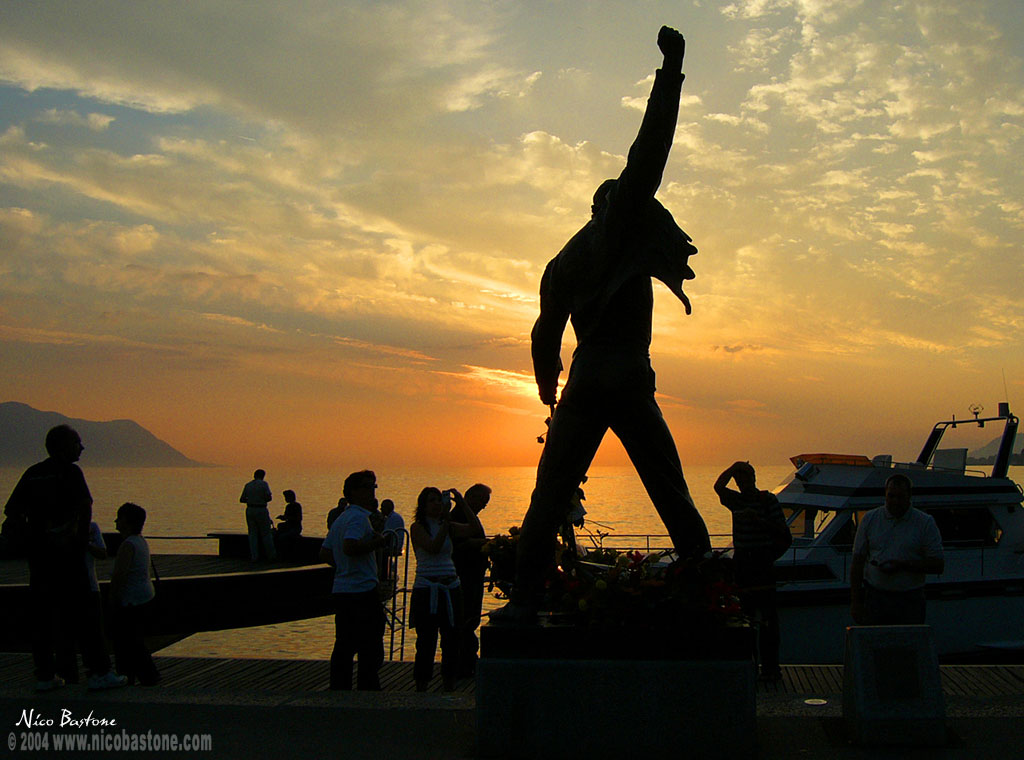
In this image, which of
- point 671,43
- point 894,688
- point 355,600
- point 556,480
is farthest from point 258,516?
point 671,43

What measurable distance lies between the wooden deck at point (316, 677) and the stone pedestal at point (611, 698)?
2.24m

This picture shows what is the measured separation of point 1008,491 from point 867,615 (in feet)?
31.2

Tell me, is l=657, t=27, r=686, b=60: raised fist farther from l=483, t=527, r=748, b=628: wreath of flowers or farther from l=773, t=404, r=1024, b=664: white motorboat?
l=773, t=404, r=1024, b=664: white motorboat

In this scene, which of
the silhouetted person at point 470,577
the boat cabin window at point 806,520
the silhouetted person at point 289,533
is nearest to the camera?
the silhouetted person at point 470,577

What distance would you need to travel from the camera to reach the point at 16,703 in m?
6.30

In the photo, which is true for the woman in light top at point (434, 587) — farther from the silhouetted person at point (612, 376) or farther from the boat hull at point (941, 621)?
the boat hull at point (941, 621)

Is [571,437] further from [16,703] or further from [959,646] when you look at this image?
[959,646]

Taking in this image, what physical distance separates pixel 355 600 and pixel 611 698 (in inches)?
116

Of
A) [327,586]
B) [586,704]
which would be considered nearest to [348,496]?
[586,704]

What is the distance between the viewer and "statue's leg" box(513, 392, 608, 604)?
5719 millimetres

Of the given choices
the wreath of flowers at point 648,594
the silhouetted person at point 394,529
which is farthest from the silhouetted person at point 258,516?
the wreath of flowers at point 648,594

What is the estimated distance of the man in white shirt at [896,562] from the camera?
6992 mm

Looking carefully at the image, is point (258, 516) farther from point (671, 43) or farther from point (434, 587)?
point (671, 43)

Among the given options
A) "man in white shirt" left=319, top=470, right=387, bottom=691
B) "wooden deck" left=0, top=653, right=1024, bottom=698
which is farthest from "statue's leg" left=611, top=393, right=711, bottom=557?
"man in white shirt" left=319, top=470, right=387, bottom=691
